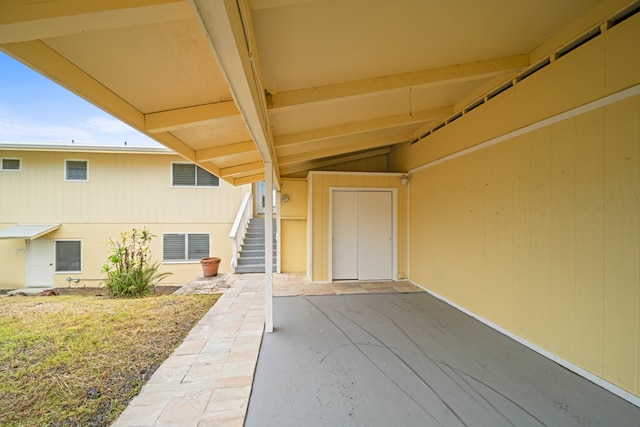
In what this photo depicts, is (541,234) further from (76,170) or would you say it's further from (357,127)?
(76,170)

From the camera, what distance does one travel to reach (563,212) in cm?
250

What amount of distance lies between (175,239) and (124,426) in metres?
7.03

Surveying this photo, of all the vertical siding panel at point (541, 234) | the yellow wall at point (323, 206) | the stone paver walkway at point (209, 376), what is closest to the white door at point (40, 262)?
the stone paver walkway at point (209, 376)

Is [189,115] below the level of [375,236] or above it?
above

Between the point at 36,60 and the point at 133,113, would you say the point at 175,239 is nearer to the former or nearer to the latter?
the point at 133,113

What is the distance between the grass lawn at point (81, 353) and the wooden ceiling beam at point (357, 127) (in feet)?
9.81

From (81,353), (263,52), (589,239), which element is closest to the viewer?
(263,52)

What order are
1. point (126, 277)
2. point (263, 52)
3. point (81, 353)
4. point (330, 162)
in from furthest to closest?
point (330, 162)
point (126, 277)
point (81, 353)
point (263, 52)

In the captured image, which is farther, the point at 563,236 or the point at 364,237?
the point at 364,237

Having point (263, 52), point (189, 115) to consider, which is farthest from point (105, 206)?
point (263, 52)

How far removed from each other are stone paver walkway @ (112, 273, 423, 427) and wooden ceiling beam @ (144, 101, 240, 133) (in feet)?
7.63

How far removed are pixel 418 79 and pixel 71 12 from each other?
9.42 ft

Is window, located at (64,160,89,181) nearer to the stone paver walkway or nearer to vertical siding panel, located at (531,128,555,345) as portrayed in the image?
the stone paver walkway

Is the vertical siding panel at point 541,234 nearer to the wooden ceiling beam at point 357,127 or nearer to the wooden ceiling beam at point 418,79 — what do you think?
the wooden ceiling beam at point 418,79
